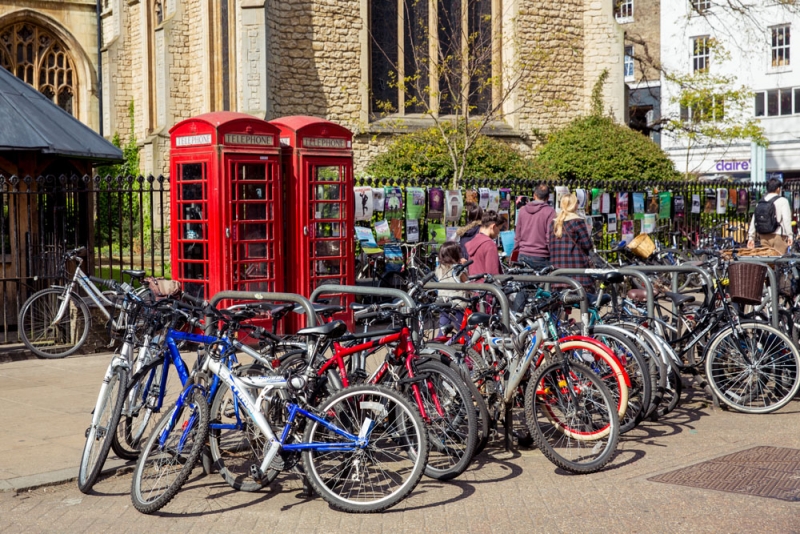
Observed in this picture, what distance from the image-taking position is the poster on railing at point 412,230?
549 inches

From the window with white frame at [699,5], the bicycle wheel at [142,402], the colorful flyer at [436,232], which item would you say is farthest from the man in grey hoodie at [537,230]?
the window with white frame at [699,5]

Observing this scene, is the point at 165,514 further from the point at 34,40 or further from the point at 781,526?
the point at 34,40

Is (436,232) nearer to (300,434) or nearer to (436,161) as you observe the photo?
(436,161)

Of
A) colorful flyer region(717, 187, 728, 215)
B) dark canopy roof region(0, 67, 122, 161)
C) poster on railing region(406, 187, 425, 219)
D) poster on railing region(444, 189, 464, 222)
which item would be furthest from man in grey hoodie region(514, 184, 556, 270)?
colorful flyer region(717, 187, 728, 215)

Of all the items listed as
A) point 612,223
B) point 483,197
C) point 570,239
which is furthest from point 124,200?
point 570,239

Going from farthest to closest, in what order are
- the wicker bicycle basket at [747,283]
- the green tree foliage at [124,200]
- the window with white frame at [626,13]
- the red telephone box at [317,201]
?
the window with white frame at [626,13], the green tree foliage at [124,200], the red telephone box at [317,201], the wicker bicycle basket at [747,283]

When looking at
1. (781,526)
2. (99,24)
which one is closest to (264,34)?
(99,24)

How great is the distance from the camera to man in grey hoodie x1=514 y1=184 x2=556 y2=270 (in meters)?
10.8

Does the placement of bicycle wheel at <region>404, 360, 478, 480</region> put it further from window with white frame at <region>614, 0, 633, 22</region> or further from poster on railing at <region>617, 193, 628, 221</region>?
window with white frame at <region>614, 0, 633, 22</region>

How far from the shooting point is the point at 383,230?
13570 millimetres

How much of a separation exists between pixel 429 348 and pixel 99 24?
26.3 metres

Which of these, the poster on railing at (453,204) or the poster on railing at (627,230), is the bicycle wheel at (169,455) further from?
the poster on railing at (627,230)

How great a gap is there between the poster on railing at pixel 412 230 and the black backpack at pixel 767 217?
513cm

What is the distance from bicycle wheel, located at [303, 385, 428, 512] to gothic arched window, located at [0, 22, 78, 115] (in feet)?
85.7
